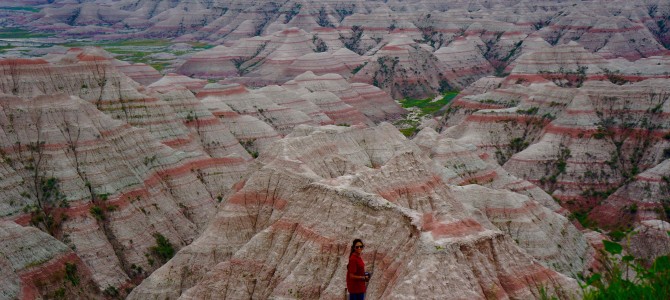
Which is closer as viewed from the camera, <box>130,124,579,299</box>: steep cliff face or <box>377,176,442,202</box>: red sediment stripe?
<box>130,124,579,299</box>: steep cliff face

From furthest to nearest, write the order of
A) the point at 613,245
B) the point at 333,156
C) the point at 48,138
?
the point at 48,138, the point at 333,156, the point at 613,245

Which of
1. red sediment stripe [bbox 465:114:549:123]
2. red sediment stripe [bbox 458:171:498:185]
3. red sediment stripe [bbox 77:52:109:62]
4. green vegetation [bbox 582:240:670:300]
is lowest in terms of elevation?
red sediment stripe [bbox 465:114:549:123]

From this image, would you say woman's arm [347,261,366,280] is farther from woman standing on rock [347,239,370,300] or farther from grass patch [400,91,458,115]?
grass patch [400,91,458,115]

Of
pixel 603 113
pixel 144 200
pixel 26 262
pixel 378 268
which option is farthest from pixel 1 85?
pixel 603 113

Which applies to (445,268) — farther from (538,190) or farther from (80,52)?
(80,52)

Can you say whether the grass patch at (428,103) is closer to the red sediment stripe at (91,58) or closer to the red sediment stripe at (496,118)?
the red sediment stripe at (496,118)

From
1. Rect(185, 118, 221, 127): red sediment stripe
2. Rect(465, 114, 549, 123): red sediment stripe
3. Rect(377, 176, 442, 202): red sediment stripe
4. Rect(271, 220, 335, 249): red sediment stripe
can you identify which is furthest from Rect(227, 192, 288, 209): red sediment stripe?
Rect(465, 114, 549, 123): red sediment stripe
